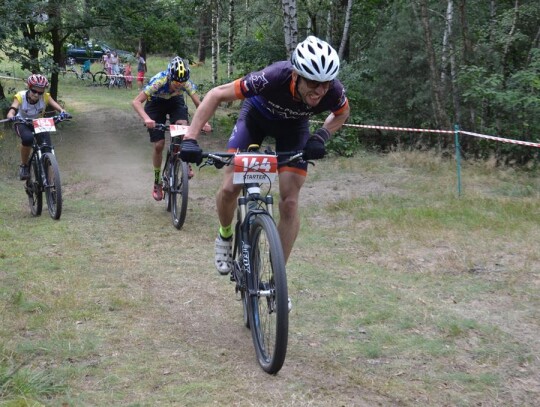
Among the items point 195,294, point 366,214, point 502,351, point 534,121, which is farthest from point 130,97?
point 502,351

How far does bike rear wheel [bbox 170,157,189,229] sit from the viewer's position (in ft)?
27.1

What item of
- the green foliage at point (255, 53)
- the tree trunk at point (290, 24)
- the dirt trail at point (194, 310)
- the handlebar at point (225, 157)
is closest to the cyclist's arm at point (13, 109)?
the dirt trail at point (194, 310)

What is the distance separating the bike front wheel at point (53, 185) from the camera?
28.5ft

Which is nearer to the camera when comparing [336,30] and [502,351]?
[502,351]

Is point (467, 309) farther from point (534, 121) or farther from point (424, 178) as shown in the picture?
point (534, 121)

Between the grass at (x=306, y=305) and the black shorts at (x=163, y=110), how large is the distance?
1128mm

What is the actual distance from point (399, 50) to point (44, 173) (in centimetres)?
1172

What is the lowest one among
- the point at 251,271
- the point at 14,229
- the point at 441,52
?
the point at 14,229

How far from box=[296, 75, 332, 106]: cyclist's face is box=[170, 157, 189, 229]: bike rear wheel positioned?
393 centimetres

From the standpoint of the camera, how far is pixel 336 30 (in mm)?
21078

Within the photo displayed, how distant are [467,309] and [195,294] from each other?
2251mm

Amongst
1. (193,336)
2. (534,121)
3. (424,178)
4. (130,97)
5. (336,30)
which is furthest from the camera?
(130,97)

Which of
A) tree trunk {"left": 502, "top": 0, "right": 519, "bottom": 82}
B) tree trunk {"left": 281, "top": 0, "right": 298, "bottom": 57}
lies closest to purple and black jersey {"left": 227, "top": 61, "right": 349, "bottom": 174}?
tree trunk {"left": 502, "top": 0, "right": 519, "bottom": 82}

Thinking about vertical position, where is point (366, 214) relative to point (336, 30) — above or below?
below
